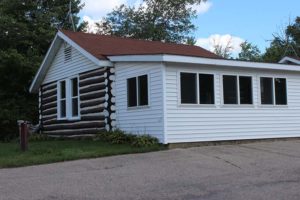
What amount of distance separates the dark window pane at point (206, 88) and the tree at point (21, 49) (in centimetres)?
1343

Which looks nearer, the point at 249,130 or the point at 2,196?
the point at 2,196

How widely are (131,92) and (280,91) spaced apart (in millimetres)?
5904

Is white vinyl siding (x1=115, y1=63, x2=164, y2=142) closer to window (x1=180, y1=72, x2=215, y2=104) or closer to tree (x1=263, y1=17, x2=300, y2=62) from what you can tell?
window (x1=180, y1=72, x2=215, y2=104)

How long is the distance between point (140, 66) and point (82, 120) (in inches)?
183

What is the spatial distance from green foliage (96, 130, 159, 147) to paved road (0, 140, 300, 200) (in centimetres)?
111

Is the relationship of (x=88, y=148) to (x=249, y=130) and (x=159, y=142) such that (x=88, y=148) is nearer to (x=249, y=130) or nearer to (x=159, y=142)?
(x=159, y=142)

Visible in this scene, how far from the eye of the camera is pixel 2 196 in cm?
981

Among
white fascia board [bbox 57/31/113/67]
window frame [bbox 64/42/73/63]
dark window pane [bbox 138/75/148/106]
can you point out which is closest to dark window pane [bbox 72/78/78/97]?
window frame [bbox 64/42/73/63]

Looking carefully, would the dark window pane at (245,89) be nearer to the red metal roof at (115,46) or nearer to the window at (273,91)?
the window at (273,91)

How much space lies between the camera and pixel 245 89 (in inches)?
755

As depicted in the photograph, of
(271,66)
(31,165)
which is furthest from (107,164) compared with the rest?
(271,66)

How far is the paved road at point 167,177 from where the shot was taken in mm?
9836

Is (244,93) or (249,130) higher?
(244,93)

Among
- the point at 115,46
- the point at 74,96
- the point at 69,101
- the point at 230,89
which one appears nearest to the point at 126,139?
the point at 230,89
